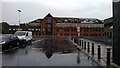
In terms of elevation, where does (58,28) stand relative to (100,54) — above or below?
above

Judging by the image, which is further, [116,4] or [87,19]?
[87,19]

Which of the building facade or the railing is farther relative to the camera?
the building facade

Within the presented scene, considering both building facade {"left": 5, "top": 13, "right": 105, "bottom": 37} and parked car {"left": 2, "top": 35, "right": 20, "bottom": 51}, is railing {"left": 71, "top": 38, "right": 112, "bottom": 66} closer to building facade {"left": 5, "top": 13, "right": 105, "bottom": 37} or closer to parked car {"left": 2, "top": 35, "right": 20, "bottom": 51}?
parked car {"left": 2, "top": 35, "right": 20, "bottom": 51}

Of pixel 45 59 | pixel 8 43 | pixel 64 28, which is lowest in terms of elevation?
pixel 45 59

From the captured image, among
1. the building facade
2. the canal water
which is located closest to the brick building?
the building facade

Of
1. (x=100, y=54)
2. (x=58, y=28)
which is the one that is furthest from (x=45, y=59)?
(x=58, y=28)

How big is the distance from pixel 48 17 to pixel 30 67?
115 meters

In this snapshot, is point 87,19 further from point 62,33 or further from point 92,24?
point 62,33

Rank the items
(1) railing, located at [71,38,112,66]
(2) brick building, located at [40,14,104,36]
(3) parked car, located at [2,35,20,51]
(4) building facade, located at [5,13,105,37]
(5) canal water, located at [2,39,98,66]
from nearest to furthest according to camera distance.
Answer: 1. (1) railing, located at [71,38,112,66]
2. (5) canal water, located at [2,39,98,66]
3. (3) parked car, located at [2,35,20,51]
4. (4) building facade, located at [5,13,105,37]
5. (2) brick building, located at [40,14,104,36]

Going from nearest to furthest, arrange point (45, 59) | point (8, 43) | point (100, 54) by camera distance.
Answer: point (45, 59) → point (100, 54) → point (8, 43)

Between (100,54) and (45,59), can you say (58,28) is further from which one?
(45,59)

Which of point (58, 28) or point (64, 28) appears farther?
point (64, 28)

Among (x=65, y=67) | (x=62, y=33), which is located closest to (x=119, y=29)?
(x=65, y=67)

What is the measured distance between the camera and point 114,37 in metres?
13.3
